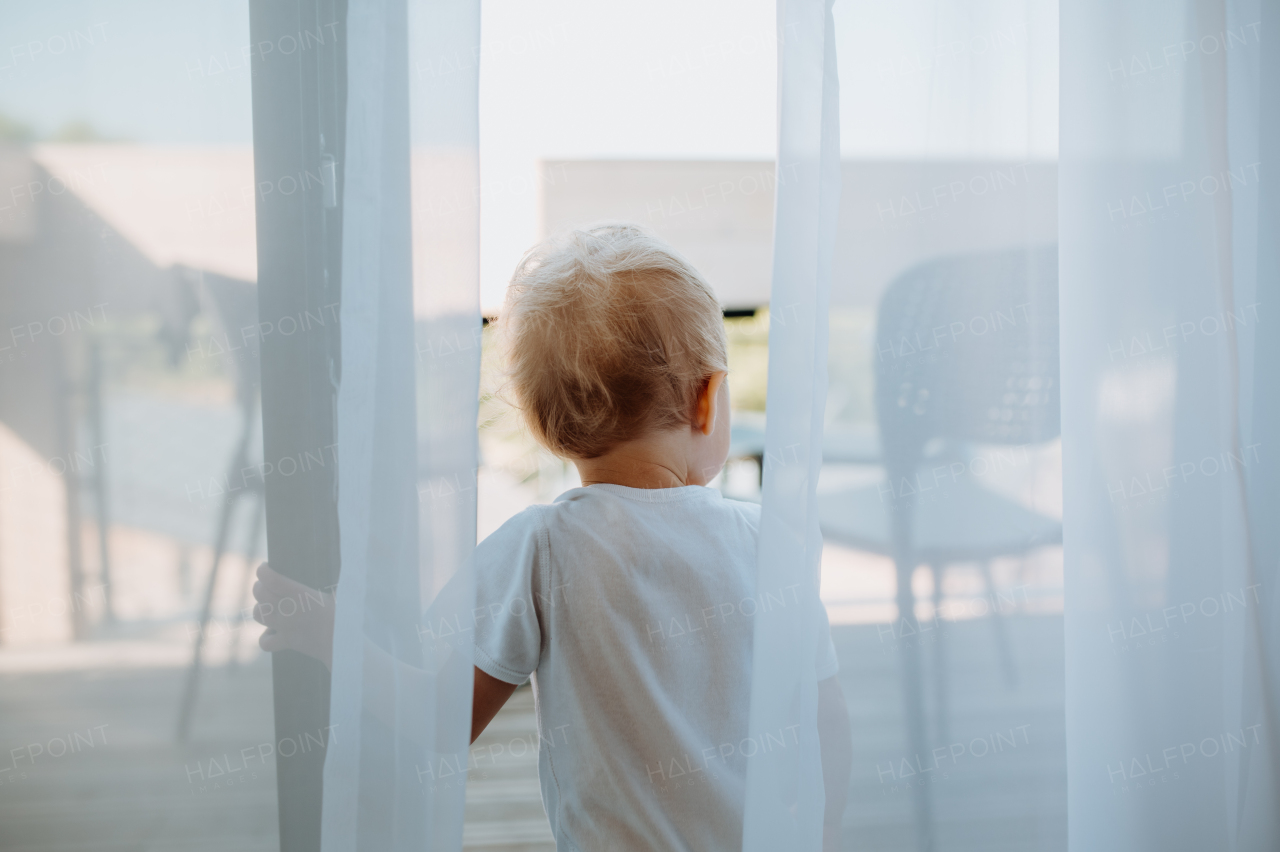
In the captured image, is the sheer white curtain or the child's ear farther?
the child's ear

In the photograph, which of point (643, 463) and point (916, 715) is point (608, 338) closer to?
point (643, 463)

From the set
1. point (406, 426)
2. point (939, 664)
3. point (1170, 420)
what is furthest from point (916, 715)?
point (406, 426)

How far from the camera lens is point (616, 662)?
2.25ft

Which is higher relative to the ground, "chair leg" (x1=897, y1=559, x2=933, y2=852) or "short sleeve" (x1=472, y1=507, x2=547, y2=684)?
"short sleeve" (x1=472, y1=507, x2=547, y2=684)

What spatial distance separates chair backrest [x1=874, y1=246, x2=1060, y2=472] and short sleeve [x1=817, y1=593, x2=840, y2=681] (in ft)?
0.54

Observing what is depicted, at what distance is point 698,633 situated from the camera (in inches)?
28.5

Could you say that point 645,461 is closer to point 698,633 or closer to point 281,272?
point 698,633

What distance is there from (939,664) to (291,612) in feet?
2.06

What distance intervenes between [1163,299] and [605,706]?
2.28ft

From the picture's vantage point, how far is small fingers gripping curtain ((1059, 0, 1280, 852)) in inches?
30.2

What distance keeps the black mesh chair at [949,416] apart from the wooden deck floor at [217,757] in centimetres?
2

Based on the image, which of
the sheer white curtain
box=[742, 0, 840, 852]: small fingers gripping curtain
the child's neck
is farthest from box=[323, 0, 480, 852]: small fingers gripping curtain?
box=[742, 0, 840, 852]: small fingers gripping curtain

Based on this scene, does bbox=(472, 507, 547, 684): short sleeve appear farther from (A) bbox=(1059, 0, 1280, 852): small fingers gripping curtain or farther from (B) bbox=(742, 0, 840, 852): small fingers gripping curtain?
(A) bbox=(1059, 0, 1280, 852): small fingers gripping curtain

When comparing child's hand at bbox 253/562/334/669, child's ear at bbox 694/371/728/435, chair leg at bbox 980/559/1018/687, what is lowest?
chair leg at bbox 980/559/1018/687
